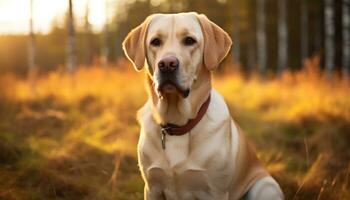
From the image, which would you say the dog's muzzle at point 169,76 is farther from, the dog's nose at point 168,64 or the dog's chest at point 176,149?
the dog's chest at point 176,149

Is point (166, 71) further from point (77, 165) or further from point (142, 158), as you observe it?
point (77, 165)

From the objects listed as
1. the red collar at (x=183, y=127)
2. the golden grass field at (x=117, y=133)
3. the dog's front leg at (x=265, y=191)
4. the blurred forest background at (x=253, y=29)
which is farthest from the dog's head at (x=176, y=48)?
the blurred forest background at (x=253, y=29)

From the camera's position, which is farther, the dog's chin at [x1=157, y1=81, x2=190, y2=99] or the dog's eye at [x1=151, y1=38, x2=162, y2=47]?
the dog's eye at [x1=151, y1=38, x2=162, y2=47]

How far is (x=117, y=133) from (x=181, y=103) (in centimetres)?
352

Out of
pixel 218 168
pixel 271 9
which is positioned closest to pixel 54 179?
pixel 218 168

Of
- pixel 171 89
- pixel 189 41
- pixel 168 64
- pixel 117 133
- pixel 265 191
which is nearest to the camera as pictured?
pixel 168 64

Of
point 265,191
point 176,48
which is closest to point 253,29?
point 265,191

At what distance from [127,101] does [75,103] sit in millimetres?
919

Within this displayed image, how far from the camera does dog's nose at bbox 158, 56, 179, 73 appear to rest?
11.1 ft

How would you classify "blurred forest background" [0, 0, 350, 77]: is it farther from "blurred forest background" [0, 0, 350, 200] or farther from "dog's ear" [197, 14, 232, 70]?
"dog's ear" [197, 14, 232, 70]

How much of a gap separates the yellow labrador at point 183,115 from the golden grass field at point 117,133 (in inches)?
35.2

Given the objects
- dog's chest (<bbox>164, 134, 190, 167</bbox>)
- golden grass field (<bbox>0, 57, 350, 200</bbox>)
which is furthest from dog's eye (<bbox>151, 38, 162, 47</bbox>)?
golden grass field (<bbox>0, 57, 350, 200</bbox>)

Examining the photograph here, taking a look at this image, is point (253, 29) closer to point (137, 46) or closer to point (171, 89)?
point (137, 46)

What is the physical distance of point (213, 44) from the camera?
12.0ft
